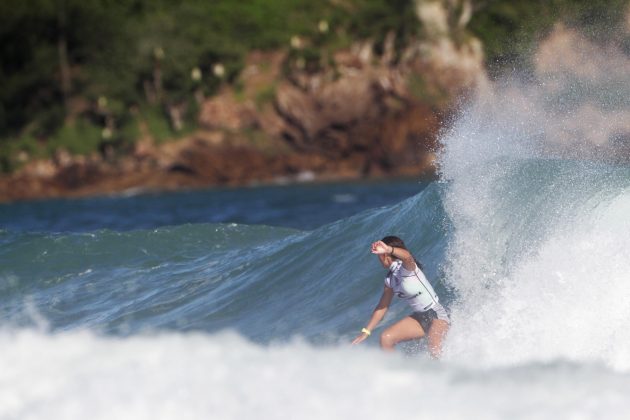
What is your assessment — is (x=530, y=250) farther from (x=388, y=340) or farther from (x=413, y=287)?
(x=388, y=340)

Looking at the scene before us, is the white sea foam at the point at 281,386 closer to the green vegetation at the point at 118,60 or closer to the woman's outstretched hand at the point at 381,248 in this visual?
the woman's outstretched hand at the point at 381,248

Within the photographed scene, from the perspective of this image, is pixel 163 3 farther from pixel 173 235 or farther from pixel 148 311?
pixel 148 311

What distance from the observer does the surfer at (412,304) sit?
945 cm

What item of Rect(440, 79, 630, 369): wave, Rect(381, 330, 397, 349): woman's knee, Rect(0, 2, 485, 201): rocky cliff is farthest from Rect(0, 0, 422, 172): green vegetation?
Rect(381, 330, 397, 349): woman's knee

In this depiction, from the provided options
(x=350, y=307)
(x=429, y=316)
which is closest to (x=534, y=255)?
(x=429, y=316)

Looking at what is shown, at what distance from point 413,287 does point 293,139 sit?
1487 inches

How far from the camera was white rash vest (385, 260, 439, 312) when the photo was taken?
959cm

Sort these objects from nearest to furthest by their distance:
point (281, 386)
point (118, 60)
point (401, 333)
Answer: point (281, 386) → point (401, 333) → point (118, 60)

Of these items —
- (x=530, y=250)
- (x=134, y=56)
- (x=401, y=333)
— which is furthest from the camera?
(x=134, y=56)

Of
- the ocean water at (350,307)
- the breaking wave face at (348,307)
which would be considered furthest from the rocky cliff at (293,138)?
the breaking wave face at (348,307)

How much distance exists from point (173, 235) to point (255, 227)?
1201 mm

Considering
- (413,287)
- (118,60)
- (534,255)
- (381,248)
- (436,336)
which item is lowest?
(534,255)

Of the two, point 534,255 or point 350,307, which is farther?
point 350,307

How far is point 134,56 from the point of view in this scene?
47.6 m
